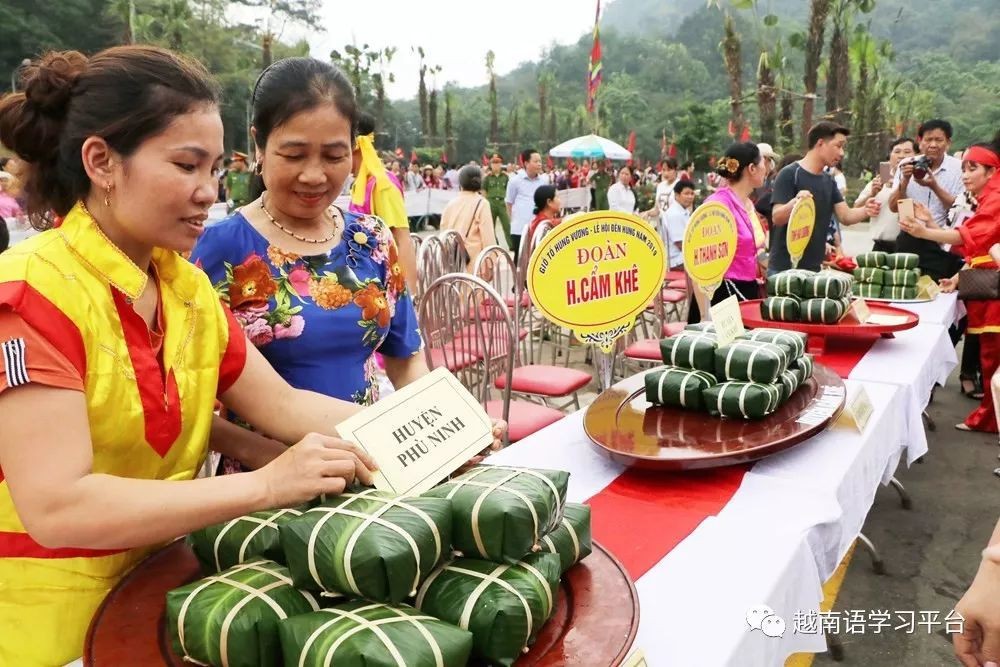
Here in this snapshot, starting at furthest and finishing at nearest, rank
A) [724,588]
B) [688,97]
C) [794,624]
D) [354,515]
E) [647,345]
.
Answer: [688,97], [647,345], [794,624], [724,588], [354,515]

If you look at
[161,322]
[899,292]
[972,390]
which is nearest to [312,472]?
[161,322]

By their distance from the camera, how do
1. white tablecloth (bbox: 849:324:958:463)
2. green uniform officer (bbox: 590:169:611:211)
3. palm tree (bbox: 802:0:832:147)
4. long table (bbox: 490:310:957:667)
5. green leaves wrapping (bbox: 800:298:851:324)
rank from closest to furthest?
long table (bbox: 490:310:957:667) < white tablecloth (bbox: 849:324:958:463) < green leaves wrapping (bbox: 800:298:851:324) < green uniform officer (bbox: 590:169:611:211) < palm tree (bbox: 802:0:832:147)

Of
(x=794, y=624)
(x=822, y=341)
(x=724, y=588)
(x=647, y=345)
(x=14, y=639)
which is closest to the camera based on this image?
(x=14, y=639)

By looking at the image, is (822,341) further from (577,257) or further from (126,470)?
(126,470)

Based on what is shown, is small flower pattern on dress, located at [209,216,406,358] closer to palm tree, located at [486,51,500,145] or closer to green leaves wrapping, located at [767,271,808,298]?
green leaves wrapping, located at [767,271,808,298]

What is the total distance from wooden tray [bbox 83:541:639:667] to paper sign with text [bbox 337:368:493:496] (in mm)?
230

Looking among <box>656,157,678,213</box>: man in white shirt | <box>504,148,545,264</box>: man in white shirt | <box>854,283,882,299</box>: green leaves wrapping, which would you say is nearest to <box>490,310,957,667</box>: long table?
<box>854,283,882,299</box>: green leaves wrapping

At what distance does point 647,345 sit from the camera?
3857 millimetres

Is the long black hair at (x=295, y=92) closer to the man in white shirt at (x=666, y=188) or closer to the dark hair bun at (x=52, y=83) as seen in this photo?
the dark hair bun at (x=52, y=83)

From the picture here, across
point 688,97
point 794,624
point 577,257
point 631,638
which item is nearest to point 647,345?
point 577,257

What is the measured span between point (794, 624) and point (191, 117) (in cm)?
125

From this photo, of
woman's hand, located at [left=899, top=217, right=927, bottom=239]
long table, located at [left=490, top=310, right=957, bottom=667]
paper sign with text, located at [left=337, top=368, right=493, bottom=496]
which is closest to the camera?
paper sign with text, located at [left=337, top=368, right=493, bottom=496]

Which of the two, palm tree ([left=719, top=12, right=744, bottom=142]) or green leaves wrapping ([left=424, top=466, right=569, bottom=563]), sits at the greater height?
palm tree ([left=719, top=12, right=744, bottom=142])

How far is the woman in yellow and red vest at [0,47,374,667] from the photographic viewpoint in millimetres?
830
